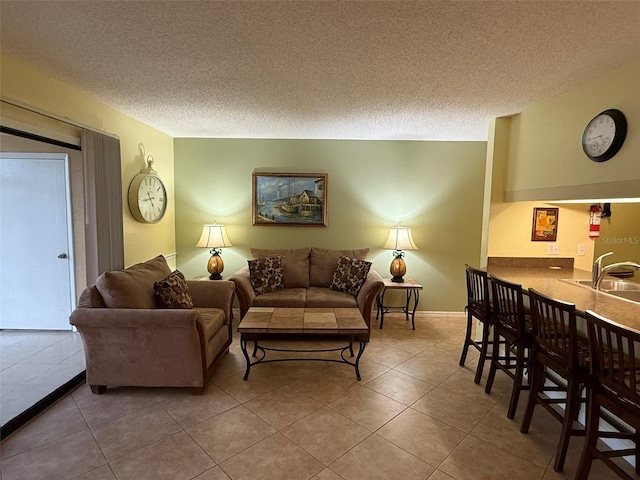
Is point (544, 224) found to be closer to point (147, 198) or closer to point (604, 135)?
point (604, 135)

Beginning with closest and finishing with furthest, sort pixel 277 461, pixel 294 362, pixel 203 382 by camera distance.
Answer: pixel 277 461, pixel 203 382, pixel 294 362

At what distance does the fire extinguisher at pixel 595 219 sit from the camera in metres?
3.29

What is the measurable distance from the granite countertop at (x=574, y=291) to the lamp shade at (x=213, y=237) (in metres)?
3.16

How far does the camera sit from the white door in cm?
341

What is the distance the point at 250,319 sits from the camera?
2902 millimetres

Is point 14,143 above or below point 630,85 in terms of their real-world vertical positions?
below

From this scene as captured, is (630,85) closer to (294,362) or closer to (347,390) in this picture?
(347,390)

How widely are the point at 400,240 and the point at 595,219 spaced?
6.56ft

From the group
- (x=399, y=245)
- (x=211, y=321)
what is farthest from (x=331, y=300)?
(x=211, y=321)

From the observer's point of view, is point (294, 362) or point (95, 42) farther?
point (294, 362)

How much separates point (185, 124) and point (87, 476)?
3.33 metres

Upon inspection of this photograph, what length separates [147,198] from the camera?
3.76 metres

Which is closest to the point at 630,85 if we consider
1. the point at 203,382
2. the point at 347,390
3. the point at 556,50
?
the point at 556,50

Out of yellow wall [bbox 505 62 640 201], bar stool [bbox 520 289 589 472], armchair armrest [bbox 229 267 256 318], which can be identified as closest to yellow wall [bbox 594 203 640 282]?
yellow wall [bbox 505 62 640 201]
